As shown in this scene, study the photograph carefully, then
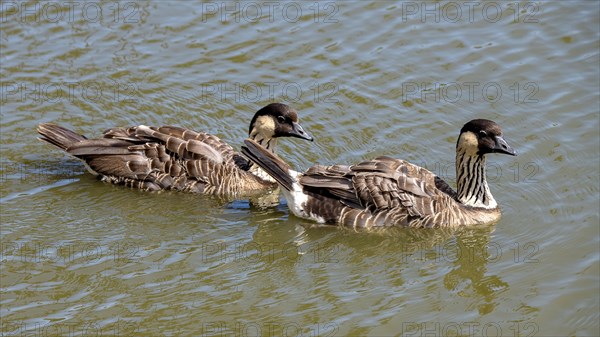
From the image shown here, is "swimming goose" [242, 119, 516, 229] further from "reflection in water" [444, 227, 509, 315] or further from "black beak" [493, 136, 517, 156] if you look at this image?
"reflection in water" [444, 227, 509, 315]

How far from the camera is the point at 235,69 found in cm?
1759

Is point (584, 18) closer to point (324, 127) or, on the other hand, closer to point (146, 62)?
point (324, 127)

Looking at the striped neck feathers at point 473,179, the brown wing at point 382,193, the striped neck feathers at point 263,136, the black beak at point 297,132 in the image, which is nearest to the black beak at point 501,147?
the striped neck feathers at point 473,179

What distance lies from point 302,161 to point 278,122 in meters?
1.01

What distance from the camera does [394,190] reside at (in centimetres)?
1363

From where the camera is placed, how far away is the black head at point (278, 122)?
47.9 feet

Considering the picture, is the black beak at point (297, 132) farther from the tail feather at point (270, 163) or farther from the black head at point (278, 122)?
the tail feather at point (270, 163)

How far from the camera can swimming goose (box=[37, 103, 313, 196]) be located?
1475 cm

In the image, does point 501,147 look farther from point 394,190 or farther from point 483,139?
point 394,190

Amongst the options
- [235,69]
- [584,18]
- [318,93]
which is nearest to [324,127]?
[318,93]

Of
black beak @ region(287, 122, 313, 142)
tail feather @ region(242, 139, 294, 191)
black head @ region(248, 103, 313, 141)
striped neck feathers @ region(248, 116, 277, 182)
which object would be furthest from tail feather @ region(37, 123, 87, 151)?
black beak @ region(287, 122, 313, 142)

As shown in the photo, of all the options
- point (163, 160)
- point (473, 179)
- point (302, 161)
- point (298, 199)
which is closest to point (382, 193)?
point (298, 199)

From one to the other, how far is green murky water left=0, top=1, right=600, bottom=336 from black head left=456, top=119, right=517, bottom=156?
1040 millimetres

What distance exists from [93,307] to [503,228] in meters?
5.54
